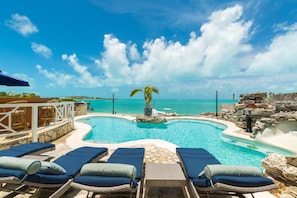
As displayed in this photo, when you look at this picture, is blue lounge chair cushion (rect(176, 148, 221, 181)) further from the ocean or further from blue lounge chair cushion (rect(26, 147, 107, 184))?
the ocean

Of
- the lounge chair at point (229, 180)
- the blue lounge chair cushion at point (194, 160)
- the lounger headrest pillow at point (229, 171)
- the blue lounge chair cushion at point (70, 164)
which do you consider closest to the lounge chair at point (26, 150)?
the blue lounge chair cushion at point (70, 164)

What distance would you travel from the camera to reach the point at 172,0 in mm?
9070

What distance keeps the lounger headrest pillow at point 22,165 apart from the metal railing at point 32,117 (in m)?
3.16

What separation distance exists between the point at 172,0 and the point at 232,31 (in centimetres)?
395

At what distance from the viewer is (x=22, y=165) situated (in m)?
2.09

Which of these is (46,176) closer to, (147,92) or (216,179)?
(216,179)

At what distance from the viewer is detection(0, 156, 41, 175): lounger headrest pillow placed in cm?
205

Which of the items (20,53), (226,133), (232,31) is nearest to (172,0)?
(232,31)

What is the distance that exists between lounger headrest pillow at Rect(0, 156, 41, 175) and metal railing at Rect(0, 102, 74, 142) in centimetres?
316

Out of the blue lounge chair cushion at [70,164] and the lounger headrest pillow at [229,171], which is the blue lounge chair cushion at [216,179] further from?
the blue lounge chair cushion at [70,164]

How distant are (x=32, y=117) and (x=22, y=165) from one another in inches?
152

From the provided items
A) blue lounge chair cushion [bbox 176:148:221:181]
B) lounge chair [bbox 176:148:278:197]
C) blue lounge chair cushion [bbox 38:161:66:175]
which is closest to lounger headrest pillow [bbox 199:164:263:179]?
lounge chair [bbox 176:148:278:197]

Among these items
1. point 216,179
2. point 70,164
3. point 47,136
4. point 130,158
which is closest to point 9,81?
point 47,136

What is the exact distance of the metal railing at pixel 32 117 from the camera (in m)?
5.11
